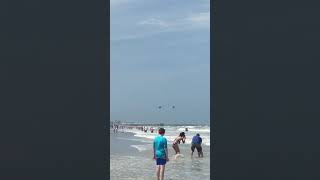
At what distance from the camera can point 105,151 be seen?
7.60m

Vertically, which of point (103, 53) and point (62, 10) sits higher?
point (62, 10)

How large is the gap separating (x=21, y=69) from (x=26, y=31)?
0.55 meters

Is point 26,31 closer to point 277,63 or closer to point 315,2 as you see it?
point 277,63

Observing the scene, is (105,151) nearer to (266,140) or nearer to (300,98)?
(266,140)

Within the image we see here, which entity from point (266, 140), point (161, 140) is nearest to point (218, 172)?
point (266, 140)

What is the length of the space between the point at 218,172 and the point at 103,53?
2.34m

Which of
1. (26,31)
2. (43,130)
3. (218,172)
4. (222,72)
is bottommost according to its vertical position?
(218,172)

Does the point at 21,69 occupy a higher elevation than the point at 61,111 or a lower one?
higher

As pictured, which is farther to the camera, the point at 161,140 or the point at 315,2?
the point at 161,140

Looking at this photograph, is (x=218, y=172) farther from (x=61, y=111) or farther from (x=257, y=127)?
(x=61, y=111)

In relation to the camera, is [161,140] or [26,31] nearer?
[26,31]

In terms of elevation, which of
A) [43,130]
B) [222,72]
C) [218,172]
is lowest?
[218,172]

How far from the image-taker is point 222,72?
24.4 ft

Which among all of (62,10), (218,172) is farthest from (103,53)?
(218,172)
